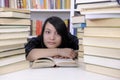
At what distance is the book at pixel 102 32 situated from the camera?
0.87m

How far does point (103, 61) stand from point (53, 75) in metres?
0.22

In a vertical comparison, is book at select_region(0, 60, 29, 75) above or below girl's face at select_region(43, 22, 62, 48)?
below

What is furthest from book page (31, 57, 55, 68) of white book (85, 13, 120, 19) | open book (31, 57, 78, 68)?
white book (85, 13, 120, 19)

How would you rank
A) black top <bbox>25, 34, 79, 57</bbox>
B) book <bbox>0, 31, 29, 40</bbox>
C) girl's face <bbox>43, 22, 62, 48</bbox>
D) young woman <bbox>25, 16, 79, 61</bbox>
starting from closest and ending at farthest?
book <bbox>0, 31, 29, 40</bbox>
young woman <bbox>25, 16, 79, 61</bbox>
girl's face <bbox>43, 22, 62, 48</bbox>
black top <bbox>25, 34, 79, 57</bbox>

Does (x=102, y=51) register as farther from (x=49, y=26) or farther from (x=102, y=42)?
(x=49, y=26)

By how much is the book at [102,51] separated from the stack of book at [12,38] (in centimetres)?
32

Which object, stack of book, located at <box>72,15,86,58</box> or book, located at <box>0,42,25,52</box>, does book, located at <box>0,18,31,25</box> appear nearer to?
book, located at <box>0,42,25,52</box>

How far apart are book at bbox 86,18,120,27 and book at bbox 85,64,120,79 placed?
0.18m

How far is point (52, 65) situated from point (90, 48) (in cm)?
23

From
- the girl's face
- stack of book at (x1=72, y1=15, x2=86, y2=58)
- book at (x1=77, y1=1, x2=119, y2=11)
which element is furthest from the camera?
the girl's face

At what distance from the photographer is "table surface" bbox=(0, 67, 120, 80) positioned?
0.88m

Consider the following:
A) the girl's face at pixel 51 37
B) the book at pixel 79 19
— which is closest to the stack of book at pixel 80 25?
the book at pixel 79 19

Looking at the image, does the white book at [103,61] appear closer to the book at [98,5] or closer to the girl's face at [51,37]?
the book at [98,5]

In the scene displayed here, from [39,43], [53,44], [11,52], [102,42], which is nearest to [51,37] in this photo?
[53,44]
